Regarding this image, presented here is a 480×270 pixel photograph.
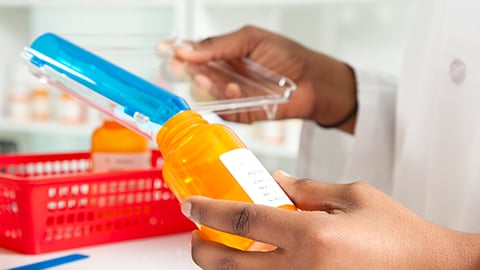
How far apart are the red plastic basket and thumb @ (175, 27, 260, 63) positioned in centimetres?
22

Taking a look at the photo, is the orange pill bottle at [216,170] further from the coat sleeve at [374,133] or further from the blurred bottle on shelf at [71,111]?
the blurred bottle on shelf at [71,111]

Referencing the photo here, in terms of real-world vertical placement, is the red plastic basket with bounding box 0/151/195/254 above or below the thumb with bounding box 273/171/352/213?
below

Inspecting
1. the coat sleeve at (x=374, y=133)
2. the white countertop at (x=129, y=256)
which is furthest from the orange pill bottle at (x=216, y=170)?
the coat sleeve at (x=374, y=133)

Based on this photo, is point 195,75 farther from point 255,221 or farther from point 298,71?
point 255,221

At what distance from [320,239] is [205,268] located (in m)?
0.09

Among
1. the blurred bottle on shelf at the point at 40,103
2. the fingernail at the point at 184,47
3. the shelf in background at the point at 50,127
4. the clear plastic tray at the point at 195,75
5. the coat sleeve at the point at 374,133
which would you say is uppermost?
the fingernail at the point at 184,47

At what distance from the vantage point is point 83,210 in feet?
2.19

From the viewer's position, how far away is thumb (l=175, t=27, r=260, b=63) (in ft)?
2.87

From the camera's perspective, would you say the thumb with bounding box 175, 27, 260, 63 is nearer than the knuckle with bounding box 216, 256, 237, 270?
No

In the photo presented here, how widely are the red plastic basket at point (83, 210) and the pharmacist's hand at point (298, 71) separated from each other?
0.75 feet

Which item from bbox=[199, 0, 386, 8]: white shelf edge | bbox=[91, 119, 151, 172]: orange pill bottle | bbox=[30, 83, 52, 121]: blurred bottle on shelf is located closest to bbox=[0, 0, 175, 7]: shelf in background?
bbox=[199, 0, 386, 8]: white shelf edge

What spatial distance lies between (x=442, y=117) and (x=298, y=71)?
286 millimetres

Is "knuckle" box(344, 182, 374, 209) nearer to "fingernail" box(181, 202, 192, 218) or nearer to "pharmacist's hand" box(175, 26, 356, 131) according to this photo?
"fingernail" box(181, 202, 192, 218)

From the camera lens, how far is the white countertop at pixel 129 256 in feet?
1.98
